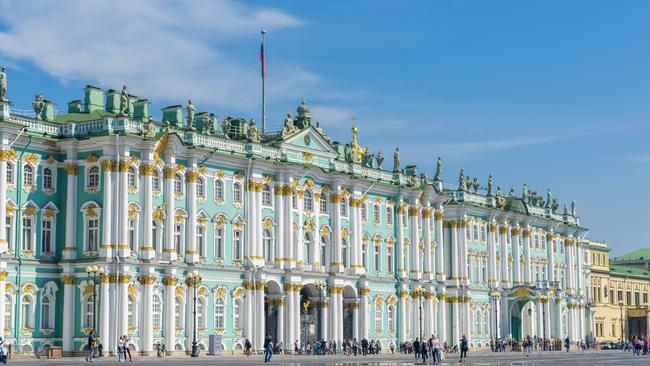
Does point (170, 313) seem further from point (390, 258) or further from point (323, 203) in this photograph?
point (390, 258)

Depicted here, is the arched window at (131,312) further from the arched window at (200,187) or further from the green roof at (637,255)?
the green roof at (637,255)

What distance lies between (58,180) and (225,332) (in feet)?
54.4

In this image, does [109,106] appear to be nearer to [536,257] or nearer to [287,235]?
[287,235]

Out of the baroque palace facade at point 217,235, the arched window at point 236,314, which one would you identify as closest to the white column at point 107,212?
the baroque palace facade at point 217,235

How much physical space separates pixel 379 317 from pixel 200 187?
24.8m

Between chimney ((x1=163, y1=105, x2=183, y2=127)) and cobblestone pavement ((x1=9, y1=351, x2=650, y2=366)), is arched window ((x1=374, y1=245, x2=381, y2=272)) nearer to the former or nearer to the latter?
cobblestone pavement ((x1=9, y1=351, x2=650, y2=366))

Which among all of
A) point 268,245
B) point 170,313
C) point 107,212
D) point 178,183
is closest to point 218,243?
point 268,245

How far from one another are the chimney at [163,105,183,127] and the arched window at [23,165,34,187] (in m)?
13.8

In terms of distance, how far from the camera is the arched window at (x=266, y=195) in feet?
281

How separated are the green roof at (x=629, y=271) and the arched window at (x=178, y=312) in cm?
9802

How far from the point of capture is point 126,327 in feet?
235

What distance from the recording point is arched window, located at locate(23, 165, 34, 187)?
71.1m

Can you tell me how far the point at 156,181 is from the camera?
76188 mm

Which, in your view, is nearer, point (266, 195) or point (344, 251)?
point (266, 195)
